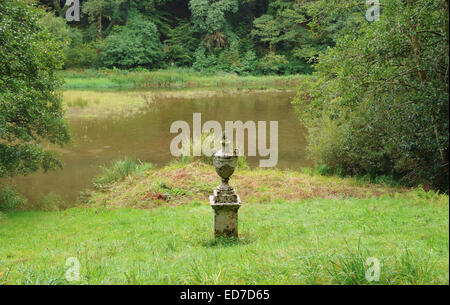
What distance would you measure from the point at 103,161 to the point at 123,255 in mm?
10858

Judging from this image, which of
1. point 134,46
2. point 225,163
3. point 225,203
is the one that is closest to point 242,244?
point 225,203

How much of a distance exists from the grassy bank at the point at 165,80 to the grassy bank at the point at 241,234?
25.9 m

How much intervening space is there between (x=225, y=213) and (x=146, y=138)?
45.9ft

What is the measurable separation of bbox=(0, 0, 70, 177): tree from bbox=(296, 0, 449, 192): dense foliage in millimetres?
7518

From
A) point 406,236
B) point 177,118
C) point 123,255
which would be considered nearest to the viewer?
point 406,236

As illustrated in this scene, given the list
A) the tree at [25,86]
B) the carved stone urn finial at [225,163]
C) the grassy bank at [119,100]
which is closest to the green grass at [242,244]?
the carved stone urn finial at [225,163]

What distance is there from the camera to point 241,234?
22.1ft

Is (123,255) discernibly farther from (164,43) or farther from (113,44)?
(164,43)

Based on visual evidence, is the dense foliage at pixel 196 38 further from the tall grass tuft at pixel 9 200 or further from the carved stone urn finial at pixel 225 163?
the carved stone urn finial at pixel 225 163

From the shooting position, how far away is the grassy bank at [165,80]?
124ft

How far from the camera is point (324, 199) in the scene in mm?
9680

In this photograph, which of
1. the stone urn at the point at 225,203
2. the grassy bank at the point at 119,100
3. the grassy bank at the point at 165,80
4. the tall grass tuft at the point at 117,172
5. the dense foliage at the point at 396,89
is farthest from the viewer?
the grassy bank at the point at 165,80

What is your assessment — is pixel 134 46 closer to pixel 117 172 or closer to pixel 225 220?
pixel 117 172
